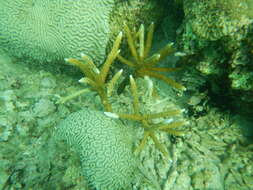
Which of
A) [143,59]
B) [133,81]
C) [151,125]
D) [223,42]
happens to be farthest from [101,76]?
[223,42]

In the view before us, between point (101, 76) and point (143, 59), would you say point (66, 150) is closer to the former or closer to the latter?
point (101, 76)

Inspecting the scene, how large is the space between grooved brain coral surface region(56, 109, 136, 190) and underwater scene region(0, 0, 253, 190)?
0.04ft

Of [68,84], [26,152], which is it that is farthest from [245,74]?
[26,152]

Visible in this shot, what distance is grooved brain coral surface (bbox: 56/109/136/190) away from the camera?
6.85 feet

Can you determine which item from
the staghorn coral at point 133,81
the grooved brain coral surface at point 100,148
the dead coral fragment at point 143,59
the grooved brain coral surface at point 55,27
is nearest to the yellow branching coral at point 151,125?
the staghorn coral at point 133,81

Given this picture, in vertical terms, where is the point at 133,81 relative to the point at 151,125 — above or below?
above

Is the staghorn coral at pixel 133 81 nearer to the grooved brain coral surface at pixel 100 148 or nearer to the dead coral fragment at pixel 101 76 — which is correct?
the dead coral fragment at pixel 101 76

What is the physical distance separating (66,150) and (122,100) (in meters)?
0.95

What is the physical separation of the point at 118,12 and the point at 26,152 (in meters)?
1.97

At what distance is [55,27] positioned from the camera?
8.59ft

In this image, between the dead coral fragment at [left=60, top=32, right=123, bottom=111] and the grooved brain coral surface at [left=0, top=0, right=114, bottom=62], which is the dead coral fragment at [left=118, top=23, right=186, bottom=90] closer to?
the dead coral fragment at [left=60, top=32, right=123, bottom=111]

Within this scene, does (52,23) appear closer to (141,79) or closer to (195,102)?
(141,79)

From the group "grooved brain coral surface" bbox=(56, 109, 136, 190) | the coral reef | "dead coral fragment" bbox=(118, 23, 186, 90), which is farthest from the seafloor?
the coral reef

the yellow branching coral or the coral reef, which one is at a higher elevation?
the coral reef
